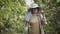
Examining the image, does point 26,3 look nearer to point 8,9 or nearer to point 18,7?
point 18,7

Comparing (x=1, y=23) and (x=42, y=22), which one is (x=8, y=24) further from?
(x=42, y=22)

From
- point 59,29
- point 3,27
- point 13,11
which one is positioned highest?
point 13,11

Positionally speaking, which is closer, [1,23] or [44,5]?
[1,23]

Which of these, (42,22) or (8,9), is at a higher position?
(8,9)

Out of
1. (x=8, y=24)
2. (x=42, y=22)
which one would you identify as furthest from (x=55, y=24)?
(x=8, y=24)

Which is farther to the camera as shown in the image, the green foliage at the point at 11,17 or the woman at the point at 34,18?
the woman at the point at 34,18

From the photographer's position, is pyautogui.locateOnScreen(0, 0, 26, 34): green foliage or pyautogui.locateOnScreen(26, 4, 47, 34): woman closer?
pyautogui.locateOnScreen(0, 0, 26, 34): green foliage

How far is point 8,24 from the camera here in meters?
4.02

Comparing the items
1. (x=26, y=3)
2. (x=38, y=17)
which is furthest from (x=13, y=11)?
(x=26, y=3)

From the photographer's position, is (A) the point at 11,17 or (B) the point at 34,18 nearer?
(A) the point at 11,17

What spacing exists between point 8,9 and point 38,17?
648 mm

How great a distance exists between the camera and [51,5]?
626 centimetres

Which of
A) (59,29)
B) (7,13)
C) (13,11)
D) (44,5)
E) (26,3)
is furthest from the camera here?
(44,5)

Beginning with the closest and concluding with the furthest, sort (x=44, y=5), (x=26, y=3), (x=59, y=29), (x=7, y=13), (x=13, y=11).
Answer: (x=7, y=13) → (x=13, y=11) → (x=26, y=3) → (x=59, y=29) → (x=44, y=5)
